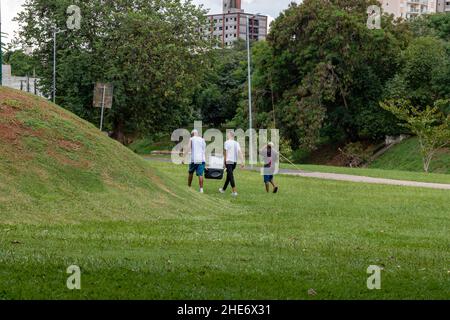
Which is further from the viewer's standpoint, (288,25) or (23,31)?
(288,25)

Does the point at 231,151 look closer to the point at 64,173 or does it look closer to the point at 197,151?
the point at 197,151

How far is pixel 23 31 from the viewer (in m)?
53.4

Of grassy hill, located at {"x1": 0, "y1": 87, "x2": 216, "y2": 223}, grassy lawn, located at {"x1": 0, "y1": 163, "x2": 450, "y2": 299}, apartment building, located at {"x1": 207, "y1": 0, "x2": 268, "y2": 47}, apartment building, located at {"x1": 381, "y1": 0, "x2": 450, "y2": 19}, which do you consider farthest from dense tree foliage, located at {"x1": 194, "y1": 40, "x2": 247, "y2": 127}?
grassy hill, located at {"x1": 0, "y1": 87, "x2": 216, "y2": 223}

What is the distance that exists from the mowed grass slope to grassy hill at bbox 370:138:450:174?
1185 inches

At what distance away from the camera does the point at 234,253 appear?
10.2 metres

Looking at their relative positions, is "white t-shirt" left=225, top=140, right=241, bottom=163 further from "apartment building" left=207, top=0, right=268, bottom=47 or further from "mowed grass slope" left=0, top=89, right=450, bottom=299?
"apartment building" left=207, top=0, right=268, bottom=47

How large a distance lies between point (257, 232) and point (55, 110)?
22.5ft

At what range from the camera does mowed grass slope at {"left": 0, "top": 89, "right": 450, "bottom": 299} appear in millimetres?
7629

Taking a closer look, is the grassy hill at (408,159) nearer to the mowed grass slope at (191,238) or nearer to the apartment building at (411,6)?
the mowed grass slope at (191,238)

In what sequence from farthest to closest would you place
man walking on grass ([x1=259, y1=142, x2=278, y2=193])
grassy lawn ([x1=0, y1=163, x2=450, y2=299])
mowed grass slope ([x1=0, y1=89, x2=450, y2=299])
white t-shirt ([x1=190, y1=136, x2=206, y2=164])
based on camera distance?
man walking on grass ([x1=259, y1=142, x2=278, y2=193]), white t-shirt ([x1=190, y1=136, x2=206, y2=164]), mowed grass slope ([x1=0, y1=89, x2=450, y2=299]), grassy lawn ([x1=0, y1=163, x2=450, y2=299])

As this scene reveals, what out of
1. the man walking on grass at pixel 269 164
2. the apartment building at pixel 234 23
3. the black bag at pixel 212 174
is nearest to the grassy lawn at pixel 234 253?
the man walking on grass at pixel 269 164
